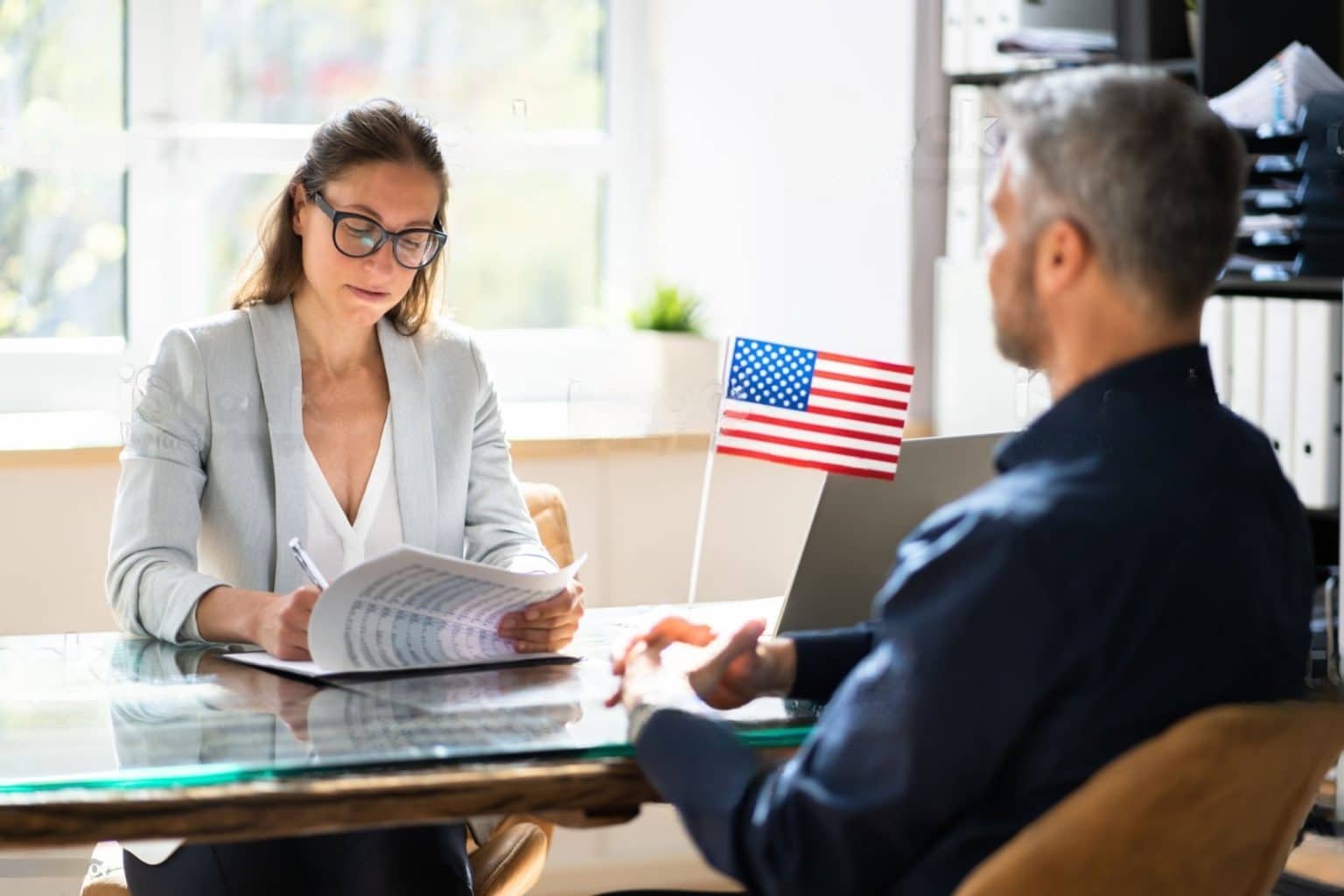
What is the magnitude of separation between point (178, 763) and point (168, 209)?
8.43ft

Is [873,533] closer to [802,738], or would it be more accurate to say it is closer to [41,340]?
[802,738]

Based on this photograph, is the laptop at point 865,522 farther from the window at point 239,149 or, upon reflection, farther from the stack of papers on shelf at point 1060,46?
the window at point 239,149

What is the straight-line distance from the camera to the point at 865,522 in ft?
5.45

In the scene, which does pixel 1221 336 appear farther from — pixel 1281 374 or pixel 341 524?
pixel 341 524

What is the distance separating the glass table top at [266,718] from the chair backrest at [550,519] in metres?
0.63

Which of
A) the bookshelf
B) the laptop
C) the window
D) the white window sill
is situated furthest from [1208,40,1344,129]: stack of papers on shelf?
the window

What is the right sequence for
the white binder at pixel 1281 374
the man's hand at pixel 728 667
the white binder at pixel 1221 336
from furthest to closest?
the white binder at pixel 1221 336
the white binder at pixel 1281 374
the man's hand at pixel 728 667

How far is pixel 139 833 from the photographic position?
4.07 ft

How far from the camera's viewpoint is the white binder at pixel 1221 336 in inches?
104

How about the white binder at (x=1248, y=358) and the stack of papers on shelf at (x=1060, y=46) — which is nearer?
the white binder at (x=1248, y=358)

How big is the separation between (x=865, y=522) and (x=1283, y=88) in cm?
119

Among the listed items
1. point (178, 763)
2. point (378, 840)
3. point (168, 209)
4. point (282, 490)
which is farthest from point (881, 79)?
point (178, 763)

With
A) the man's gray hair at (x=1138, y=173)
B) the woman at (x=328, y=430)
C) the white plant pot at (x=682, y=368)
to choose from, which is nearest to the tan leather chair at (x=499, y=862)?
the woman at (x=328, y=430)

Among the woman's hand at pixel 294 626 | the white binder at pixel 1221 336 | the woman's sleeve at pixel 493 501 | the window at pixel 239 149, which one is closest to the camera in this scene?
the woman's hand at pixel 294 626
